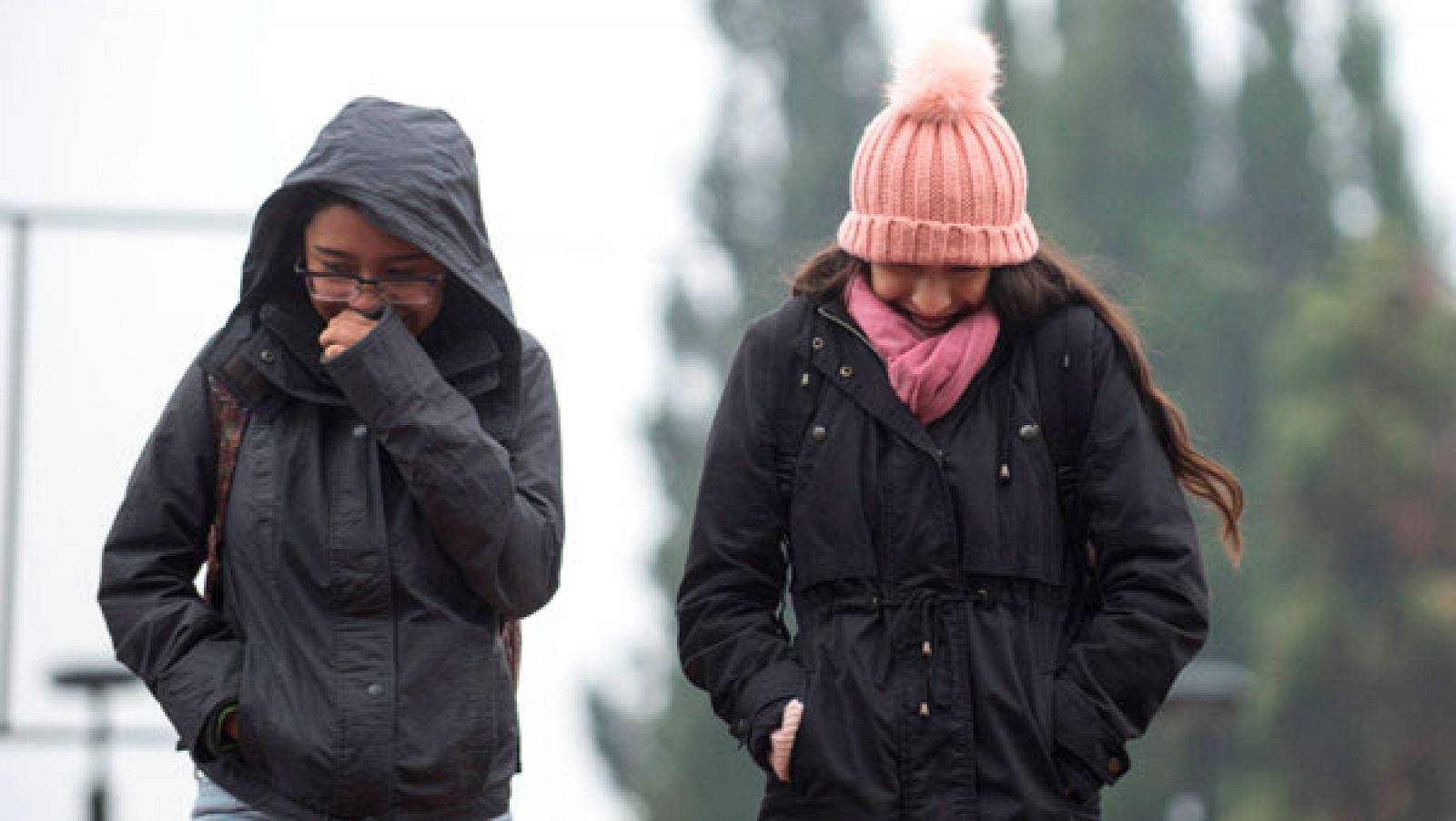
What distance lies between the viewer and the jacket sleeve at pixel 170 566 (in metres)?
3.51

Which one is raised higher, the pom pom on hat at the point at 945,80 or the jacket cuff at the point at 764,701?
the pom pom on hat at the point at 945,80

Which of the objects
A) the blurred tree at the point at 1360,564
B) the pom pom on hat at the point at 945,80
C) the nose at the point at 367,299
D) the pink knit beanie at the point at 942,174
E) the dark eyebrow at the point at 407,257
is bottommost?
the blurred tree at the point at 1360,564

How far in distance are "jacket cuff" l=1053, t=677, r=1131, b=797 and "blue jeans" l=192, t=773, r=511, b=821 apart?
2.56ft

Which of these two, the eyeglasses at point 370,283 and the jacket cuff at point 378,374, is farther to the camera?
the eyeglasses at point 370,283

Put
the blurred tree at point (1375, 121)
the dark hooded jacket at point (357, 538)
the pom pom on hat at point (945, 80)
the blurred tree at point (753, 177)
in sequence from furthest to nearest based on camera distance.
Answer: the blurred tree at point (1375, 121), the blurred tree at point (753, 177), the pom pom on hat at point (945, 80), the dark hooded jacket at point (357, 538)

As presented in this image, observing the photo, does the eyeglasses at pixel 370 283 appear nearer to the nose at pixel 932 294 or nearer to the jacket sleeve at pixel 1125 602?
the nose at pixel 932 294

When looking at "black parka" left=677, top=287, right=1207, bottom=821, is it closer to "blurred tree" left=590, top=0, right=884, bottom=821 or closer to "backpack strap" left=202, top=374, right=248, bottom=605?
"backpack strap" left=202, top=374, right=248, bottom=605

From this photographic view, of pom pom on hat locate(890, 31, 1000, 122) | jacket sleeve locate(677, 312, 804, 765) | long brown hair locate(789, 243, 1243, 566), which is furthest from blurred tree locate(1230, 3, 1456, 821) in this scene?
jacket sleeve locate(677, 312, 804, 765)

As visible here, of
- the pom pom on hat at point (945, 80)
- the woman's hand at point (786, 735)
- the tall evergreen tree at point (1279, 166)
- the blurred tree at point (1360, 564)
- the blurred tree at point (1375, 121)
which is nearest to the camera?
the woman's hand at point (786, 735)

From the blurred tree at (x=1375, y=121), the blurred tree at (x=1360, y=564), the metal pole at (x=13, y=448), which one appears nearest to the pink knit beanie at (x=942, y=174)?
the metal pole at (x=13, y=448)

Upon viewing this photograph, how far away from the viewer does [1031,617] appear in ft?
11.8

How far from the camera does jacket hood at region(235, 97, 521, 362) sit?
11.7 feet

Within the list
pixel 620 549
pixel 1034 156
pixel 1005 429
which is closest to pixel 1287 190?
pixel 1034 156

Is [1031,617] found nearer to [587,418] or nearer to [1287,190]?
[587,418]
